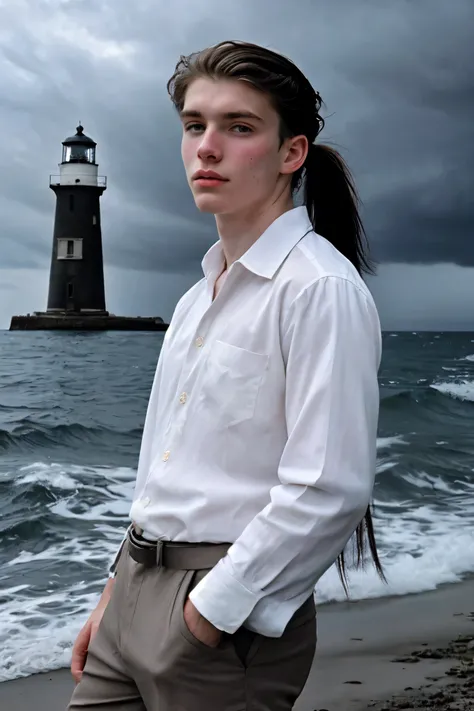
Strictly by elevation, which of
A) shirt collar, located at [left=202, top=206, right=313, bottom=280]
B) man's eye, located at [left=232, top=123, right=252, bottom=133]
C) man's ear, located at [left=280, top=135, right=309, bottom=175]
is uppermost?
man's eye, located at [left=232, top=123, right=252, bottom=133]

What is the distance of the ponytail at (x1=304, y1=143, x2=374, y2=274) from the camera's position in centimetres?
158

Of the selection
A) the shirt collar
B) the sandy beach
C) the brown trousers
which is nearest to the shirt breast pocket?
the shirt collar

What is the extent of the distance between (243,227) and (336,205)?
0.19 metres

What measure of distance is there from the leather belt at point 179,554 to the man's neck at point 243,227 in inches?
19.3

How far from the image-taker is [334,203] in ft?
5.24

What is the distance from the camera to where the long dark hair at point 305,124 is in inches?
55.6

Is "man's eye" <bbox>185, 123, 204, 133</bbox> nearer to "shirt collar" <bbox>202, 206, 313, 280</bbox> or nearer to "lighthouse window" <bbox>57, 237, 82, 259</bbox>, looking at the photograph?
"shirt collar" <bbox>202, 206, 313, 280</bbox>

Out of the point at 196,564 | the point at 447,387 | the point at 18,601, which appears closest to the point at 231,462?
the point at 196,564

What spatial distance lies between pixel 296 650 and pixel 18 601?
11.5ft

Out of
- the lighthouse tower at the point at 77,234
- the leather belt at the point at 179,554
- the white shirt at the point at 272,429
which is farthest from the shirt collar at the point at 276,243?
the lighthouse tower at the point at 77,234

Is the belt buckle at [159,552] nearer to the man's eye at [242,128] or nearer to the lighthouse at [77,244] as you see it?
the man's eye at [242,128]

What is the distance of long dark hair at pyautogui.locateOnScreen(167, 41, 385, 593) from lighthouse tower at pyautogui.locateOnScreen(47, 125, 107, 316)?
126 feet

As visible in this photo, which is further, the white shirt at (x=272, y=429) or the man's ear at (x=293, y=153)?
the man's ear at (x=293, y=153)

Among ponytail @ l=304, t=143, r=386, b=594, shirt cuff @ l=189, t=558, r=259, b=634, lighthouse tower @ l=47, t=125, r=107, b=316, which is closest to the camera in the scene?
shirt cuff @ l=189, t=558, r=259, b=634
